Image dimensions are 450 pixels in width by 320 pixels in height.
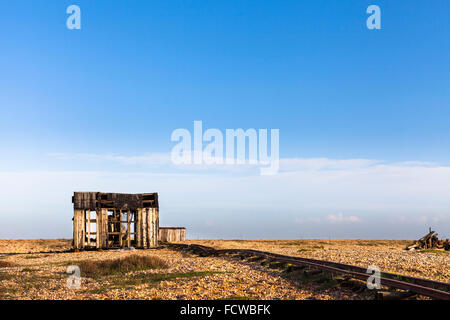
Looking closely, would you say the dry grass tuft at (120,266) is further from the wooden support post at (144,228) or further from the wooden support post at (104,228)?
the wooden support post at (144,228)

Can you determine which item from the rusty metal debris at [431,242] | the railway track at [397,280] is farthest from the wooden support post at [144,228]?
the rusty metal debris at [431,242]

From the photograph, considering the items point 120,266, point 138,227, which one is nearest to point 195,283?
point 120,266

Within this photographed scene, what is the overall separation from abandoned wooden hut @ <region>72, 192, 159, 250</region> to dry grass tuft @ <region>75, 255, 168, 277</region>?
17094 millimetres

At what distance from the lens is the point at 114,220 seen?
140 feet

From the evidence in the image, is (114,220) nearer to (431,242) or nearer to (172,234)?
(172,234)

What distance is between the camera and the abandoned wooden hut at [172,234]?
5328 centimetres

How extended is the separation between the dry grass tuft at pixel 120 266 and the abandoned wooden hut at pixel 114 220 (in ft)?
56.1

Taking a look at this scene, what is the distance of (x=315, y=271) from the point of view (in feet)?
61.7

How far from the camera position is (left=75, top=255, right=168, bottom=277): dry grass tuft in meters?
22.3

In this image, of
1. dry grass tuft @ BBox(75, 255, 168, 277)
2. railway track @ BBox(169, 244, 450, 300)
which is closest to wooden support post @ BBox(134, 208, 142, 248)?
dry grass tuft @ BBox(75, 255, 168, 277)

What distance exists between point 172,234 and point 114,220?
12.6 metres
